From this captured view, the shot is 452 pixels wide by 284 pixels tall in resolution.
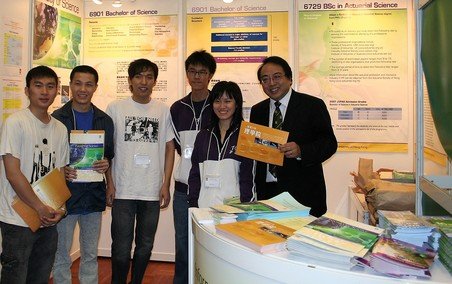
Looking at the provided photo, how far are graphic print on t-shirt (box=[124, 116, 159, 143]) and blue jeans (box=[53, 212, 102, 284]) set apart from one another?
1.83ft

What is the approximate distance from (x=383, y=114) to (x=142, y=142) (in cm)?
219

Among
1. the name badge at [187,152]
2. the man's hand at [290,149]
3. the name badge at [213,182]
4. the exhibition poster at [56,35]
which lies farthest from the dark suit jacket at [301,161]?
the exhibition poster at [56,35]

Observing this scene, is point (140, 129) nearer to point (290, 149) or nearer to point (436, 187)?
point (290, 149)

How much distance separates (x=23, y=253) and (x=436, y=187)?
220cm

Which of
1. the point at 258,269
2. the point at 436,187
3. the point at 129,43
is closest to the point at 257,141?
the point at 436,187

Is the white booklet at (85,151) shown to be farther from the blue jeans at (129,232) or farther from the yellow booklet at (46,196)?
the blue jeans at (129,232)

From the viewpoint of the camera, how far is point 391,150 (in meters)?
3.54

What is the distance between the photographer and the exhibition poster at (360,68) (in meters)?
3.51

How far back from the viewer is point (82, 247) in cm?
260

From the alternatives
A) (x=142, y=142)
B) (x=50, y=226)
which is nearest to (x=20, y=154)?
(x=50, y=226)

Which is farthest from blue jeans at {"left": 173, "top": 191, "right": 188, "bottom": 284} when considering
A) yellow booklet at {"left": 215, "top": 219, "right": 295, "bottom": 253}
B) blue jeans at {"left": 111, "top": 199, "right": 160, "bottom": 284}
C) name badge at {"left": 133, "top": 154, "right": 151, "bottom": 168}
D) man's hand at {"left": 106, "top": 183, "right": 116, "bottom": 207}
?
yellow booklet at {"left": 215, "top": 219, "right": 295, "bottom": 253}

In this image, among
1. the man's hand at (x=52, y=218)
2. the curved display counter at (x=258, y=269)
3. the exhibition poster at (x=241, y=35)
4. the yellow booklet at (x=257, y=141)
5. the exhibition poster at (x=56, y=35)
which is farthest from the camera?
the exhibition poster at (x=241, y=35)

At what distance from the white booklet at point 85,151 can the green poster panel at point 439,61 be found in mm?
1908

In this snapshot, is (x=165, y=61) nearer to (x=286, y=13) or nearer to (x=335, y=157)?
(x=286, y=13)
